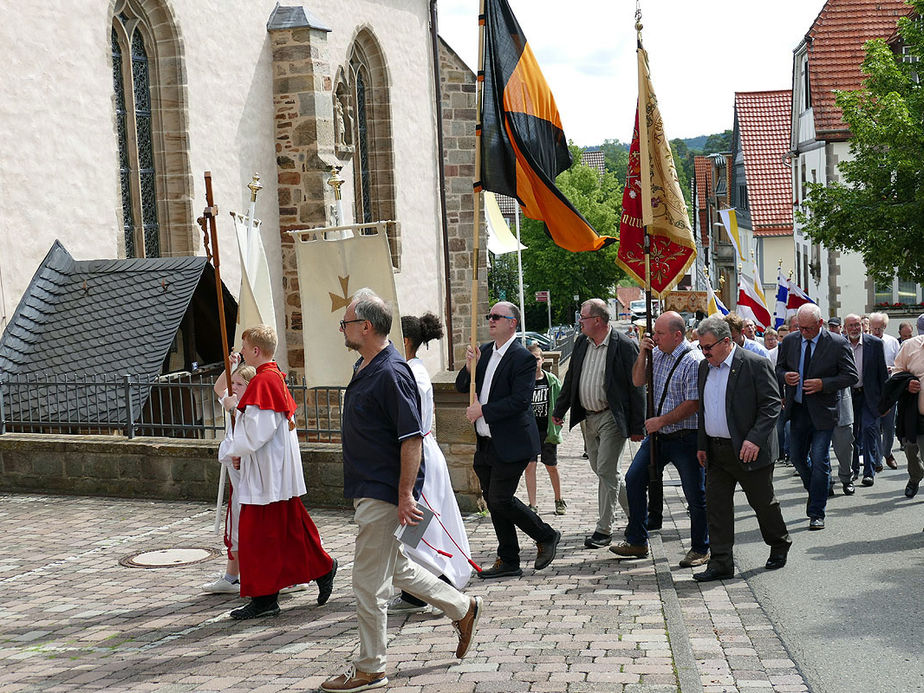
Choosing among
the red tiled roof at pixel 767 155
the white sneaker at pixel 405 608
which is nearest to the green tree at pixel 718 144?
the red tiled roof at pixel 767 155

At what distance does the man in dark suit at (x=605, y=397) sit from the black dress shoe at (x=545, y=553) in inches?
30.7

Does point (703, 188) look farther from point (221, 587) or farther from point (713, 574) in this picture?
point (221, 587)

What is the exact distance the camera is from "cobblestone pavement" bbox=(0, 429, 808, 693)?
18.7 feet

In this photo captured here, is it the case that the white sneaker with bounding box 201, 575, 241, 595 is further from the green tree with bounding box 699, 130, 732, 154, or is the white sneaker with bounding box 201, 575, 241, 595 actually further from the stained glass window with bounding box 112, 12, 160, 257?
the green tree with bounding box 699, 130, 732, 154

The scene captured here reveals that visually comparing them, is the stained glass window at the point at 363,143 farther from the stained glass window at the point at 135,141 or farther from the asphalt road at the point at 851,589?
the asphalt road at the point at 851,589

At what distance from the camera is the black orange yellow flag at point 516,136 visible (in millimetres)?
8555

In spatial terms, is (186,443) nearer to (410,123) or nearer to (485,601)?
(485,601)

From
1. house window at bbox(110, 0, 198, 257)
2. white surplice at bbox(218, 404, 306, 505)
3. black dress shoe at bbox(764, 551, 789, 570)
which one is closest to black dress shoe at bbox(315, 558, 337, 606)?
white surplice at bbox(218, 404, 306, 505)

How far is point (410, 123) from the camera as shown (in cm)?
2320

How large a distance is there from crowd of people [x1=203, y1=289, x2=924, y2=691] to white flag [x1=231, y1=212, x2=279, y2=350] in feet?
3.44

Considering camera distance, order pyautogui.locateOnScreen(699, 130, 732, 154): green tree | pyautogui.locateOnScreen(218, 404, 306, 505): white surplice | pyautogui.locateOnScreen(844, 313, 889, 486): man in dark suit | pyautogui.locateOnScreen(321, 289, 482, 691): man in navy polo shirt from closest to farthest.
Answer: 1. pyautogui.locateOnScreen(321, 289, 482, 691): man in navy polo shirt
2. pyautogui.locateOnScreen(218, 404, 306, 505): white surplice
3. pyautogui.locateOnScreen(844, 313, 889, 486): man in dark suit
4. pyautogui.locateOnScreen(699, 130, 732, 154): green tree

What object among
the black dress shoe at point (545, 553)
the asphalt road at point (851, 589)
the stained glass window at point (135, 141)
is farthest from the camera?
the stained glass window at point (135, 141)

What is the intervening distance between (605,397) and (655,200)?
6.15 ft

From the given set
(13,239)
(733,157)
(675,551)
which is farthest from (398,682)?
(733,157)
